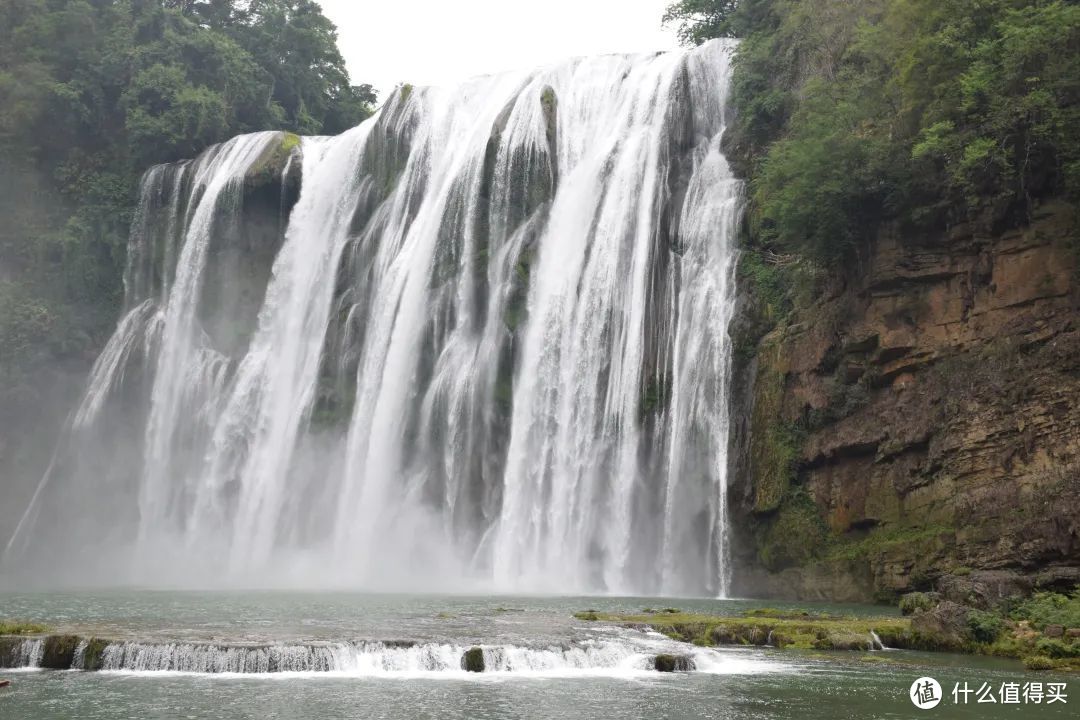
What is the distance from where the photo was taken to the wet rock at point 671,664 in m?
17.5

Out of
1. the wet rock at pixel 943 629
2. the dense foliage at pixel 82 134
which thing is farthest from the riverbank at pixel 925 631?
the dense foliage at pixel 82 134

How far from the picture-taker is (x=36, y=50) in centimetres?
5481

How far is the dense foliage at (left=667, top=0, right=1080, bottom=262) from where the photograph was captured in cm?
2670

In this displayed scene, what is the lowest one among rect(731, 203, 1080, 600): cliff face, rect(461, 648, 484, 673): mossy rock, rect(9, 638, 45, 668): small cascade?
rect(9, 638, 45, 668): small cascade

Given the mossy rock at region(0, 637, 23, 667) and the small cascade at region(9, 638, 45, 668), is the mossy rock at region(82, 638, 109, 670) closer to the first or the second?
the small cascade at region(9, 638, 45, 668)

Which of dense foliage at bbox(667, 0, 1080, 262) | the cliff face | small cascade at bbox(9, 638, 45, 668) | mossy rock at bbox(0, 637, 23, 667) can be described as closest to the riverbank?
the cliff face

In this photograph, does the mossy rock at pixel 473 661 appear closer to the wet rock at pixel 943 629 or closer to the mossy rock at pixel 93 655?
the mossy rock at pixel 93 655

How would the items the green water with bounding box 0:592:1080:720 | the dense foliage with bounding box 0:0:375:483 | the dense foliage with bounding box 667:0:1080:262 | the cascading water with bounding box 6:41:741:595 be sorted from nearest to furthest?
1. the green water with bounding box 0:592:1080:720
2. the dense foliage with bounding box 667:0:1080:262
3. the cascading water with bounding box 6:41:741:595
4. the dense foliage with bounding box 0:0:375:483

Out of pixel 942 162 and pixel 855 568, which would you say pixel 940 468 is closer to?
pixel 855 568

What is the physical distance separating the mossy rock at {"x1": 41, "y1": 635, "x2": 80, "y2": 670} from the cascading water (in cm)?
1742

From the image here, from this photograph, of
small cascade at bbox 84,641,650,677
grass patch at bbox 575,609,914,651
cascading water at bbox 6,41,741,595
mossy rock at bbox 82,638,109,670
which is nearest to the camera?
small cascade at bbox 84,641,650,677

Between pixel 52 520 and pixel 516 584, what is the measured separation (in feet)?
81.9

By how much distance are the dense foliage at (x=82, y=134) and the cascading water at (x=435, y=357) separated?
2.01m

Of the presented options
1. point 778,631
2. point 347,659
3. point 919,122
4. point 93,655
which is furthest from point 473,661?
point 919,122
